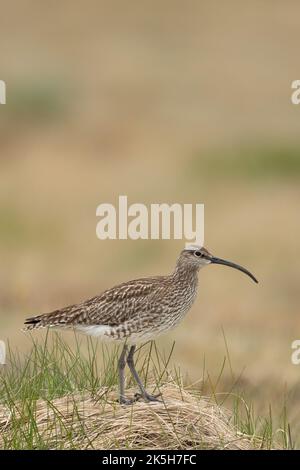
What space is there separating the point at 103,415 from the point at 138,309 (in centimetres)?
175

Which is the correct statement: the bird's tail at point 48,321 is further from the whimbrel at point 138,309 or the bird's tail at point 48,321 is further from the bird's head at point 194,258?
the bird's head at point 194,258

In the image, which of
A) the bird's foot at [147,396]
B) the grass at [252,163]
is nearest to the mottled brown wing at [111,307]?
the bird's foot at [147,396]

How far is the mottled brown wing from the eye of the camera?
15766 mm

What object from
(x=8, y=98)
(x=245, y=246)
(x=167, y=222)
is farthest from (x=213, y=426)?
(x=8, y=98)

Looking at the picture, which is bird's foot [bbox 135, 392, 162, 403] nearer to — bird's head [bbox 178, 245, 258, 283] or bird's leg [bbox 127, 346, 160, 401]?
bird's leg [bbox 127, 346, 160, 401]

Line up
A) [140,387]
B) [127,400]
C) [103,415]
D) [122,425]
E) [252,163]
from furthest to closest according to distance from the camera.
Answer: [252,163], [140,387], [127,400], [103,415], [122,425]

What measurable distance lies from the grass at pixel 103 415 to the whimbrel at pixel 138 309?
1.16 ft

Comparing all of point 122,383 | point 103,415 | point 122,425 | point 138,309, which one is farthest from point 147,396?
point 138,309

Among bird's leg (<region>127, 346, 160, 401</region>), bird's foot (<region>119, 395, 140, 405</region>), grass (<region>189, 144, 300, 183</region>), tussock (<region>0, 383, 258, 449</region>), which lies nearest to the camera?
tussock (<region>0, 383, 258, 449</region>)

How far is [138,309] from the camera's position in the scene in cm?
1573

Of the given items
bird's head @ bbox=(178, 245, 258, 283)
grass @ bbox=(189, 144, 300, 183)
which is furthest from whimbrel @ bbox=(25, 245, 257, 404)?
grass @ bbox=(189, 144, 300, 183)

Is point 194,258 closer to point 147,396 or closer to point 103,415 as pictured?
point 147,396

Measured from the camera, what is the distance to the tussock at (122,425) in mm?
13797
